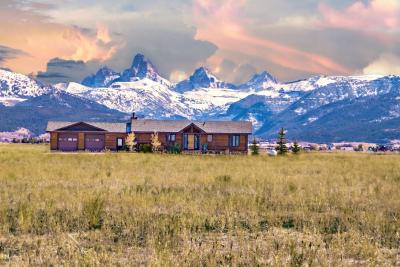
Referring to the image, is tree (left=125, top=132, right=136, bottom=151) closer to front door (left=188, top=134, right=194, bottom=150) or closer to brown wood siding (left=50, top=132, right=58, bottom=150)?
front door (left=188, top=134, right=194, bottom=150)

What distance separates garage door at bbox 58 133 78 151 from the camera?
89750 millimetres

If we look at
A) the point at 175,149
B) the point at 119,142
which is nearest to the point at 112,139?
the point at 119,142

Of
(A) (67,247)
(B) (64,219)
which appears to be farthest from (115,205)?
(A) (67,247)

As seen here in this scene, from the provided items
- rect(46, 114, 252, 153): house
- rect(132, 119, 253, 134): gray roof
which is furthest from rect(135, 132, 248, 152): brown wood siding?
rect(132, 119, 253, 134): gray roof

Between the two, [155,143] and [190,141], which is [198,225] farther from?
[190,141]

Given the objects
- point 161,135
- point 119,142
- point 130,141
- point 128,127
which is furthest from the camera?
point 128,127

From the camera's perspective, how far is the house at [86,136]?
89.8 meters

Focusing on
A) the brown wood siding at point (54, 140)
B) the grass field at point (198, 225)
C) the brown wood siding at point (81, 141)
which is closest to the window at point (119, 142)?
the brown wood siding at point (81, 141)

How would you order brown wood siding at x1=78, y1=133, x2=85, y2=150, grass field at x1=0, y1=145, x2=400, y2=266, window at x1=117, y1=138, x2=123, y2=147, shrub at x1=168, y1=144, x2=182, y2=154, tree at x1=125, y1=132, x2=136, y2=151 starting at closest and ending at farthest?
grass field at x1=0, y1=145, x2=400, y2=266, shrub at x1=168, y1=144, x2=182, y2=154, tree at x1=125, y1=132, x2=136, y2=151, brown wood siding at x1=78, y1=133, x2=85, y2=150, window at x1=117, y1=138, x2=123, y2=147

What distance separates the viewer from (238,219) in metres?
15.6

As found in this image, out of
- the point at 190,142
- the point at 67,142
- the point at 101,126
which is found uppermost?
the point at 101,126

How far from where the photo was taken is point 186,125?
3541 inches

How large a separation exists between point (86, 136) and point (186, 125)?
55.0ft

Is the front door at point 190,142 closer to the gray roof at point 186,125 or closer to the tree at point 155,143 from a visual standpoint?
the gray roof at point 186,125
